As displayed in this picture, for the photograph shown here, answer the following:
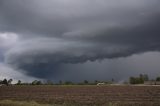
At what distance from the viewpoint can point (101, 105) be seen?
42.2 metres

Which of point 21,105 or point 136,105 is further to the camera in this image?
point 136,105

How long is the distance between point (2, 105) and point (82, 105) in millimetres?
10332

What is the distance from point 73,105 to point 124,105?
6.77 meters

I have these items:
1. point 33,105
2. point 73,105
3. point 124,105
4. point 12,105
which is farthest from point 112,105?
point 12,105

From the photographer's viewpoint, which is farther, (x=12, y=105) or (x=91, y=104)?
(x=91, y=104)

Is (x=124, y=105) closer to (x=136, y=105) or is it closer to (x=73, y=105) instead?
(x=136, y=105)

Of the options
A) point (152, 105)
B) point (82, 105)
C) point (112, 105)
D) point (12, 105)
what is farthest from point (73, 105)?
point (152, 105)

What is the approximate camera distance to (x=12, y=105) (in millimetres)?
39938

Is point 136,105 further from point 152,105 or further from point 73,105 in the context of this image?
point 73,105

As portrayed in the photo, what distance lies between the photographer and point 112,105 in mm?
41094

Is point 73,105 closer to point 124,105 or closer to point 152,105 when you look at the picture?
point 124,105

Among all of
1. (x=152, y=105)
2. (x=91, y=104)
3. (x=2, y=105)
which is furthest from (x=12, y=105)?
(x=152, y=105)

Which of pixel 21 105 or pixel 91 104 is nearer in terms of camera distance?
pixel 21 105

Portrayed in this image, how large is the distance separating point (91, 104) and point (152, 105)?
8220 mm
